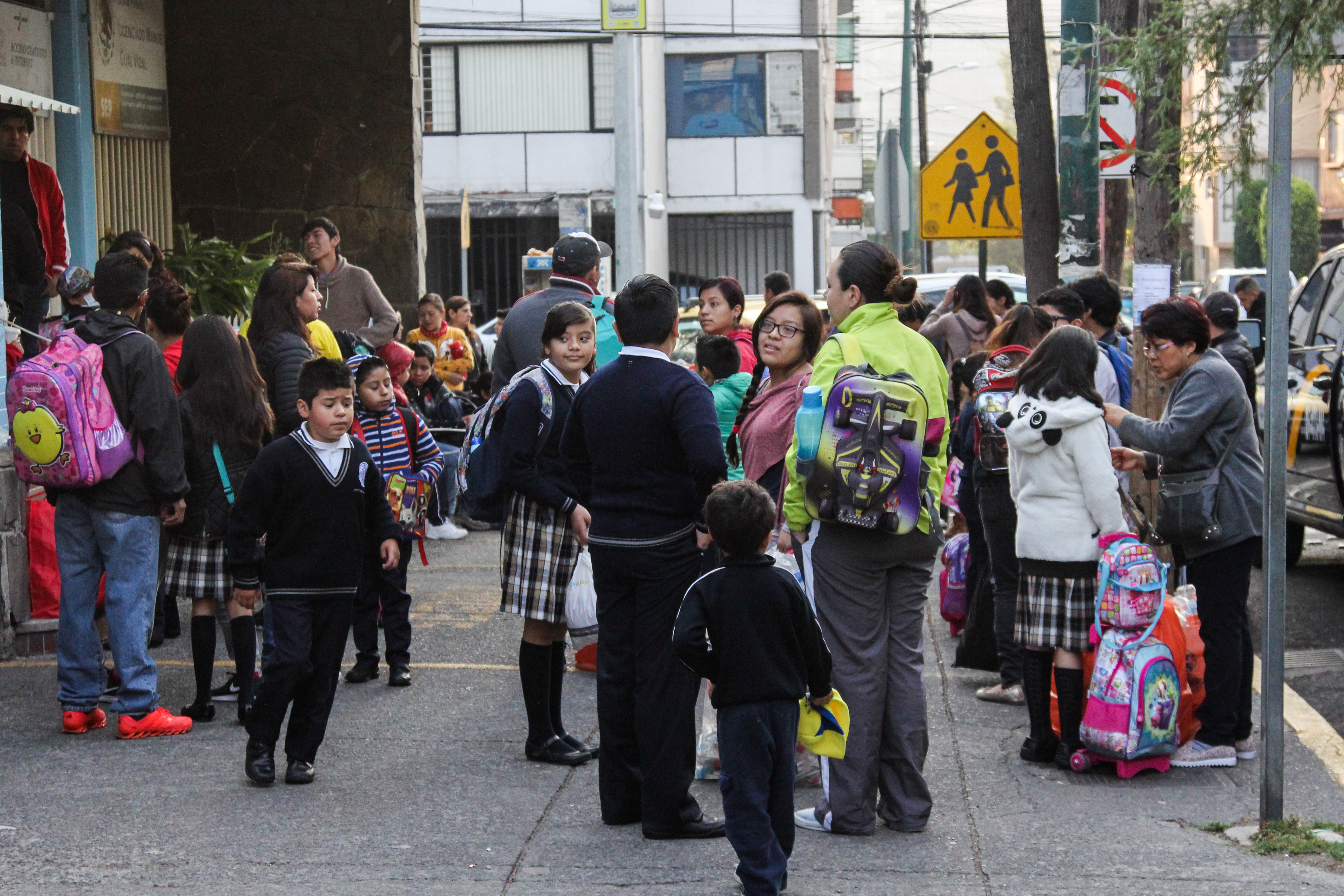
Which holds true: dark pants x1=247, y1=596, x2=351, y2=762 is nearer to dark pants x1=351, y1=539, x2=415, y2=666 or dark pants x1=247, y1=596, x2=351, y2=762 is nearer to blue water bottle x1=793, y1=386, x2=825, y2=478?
dark pants x1=351, y1=539, x2=415, y2=666

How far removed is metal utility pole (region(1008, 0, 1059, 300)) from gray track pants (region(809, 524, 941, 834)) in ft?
18.6

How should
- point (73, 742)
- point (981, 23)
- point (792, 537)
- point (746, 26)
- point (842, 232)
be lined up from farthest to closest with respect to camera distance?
1. point (981, 23)
2. point (842, 232)
3. point (746, 26)
4. point (73, 742)
5. point (792, 537)

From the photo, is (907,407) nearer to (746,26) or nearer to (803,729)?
(803,729)

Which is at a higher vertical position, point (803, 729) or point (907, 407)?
point (907, 407)

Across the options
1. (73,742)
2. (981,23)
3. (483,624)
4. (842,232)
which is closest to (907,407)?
(73,742)

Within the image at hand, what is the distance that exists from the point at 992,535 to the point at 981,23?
68.8 metres

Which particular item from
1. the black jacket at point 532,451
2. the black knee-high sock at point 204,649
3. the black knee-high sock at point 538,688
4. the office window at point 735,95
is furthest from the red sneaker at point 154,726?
the office window at point 735,95

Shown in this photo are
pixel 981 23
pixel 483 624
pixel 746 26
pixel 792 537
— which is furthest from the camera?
pixel 981 23

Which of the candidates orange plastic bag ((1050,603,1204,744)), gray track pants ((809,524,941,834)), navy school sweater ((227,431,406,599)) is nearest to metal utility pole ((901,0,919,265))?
orange plastic bag ((1050,603,1204,744))

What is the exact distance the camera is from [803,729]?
4793 mm

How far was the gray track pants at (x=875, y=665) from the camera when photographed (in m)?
5.17

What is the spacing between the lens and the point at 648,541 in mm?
5133

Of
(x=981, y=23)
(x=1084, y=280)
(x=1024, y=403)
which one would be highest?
(x=981, y=23)

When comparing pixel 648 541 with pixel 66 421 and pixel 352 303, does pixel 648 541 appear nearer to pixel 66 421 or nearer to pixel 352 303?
pixel 66 421
